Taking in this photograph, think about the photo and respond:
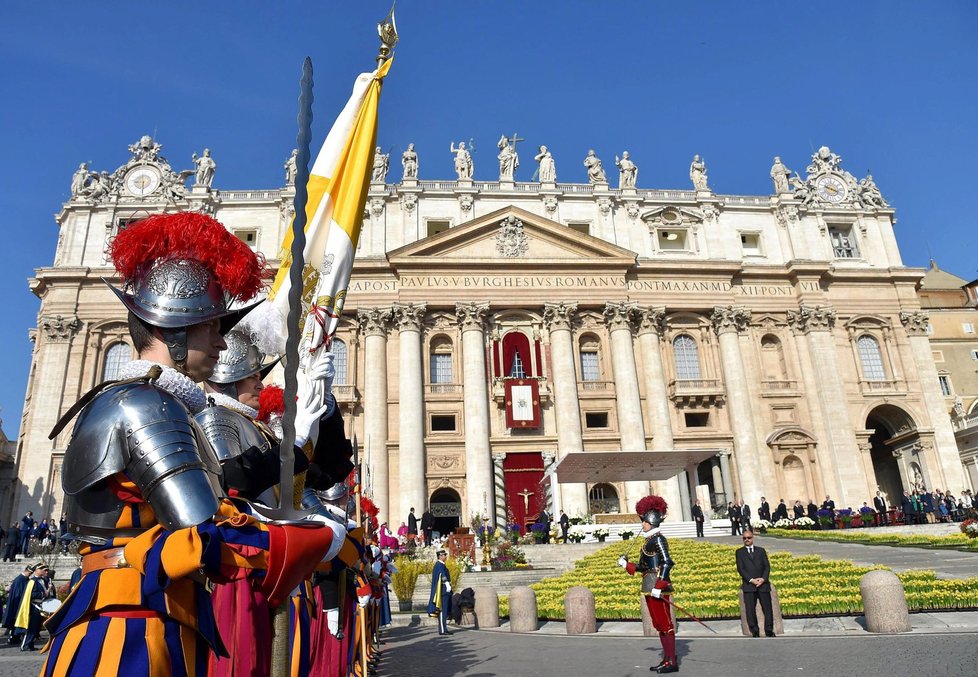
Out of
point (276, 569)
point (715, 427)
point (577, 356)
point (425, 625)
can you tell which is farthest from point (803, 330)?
point (276, 569)

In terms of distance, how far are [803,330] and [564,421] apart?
1521 cm

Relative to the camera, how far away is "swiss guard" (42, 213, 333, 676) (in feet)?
7.54

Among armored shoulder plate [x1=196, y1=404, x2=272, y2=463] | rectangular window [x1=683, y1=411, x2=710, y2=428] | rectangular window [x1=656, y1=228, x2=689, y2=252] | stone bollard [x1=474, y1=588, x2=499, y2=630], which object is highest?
rectangular window [x1=656, y1=228, x2=689, y2=252]

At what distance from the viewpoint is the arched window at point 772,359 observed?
3803 cm

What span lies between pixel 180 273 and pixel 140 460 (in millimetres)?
1017

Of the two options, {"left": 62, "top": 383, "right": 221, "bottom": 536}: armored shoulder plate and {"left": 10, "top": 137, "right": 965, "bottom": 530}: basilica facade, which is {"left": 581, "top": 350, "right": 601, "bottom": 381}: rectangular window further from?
{"left": 62, "top": 383, "right": 221, "bottom": 536}: armored shoulder plate

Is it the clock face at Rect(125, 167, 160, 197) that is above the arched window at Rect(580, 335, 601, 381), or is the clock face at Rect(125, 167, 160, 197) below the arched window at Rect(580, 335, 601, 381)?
above

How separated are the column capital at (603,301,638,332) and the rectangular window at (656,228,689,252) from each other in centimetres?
549

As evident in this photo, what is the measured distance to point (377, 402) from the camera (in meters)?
34.0

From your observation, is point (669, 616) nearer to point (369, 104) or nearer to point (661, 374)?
point (369, 104)

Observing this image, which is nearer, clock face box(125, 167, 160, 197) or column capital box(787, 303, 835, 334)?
column capital box(787, 303, 835, 334)

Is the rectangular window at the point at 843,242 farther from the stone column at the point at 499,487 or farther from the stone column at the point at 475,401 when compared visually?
the stone column at the point at 499,487

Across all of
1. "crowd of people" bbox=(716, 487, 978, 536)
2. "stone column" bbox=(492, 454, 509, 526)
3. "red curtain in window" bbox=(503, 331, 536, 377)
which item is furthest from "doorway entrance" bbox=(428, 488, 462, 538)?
"crowd of people" bbox=(716, 487, 978, 536)

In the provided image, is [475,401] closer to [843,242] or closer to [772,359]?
[772,359]
